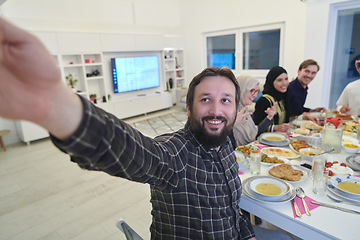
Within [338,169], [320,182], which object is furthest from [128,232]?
[338,169]

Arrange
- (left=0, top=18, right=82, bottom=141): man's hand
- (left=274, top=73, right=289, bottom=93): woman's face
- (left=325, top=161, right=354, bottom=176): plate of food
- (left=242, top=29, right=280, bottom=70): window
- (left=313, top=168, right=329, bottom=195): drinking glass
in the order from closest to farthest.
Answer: (left=0, top=18, right=82, bottom=141): man's hand < (left=313, top=168, right=329, bottom=195): drinking glass < (left=325, top=161, right=354, bottom=176): plate of food < (left=274, top=73, right=289, bottom=93): woman's face < (left=242, top=29, right=280, bottom=70): window

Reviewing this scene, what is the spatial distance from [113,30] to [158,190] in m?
5.64

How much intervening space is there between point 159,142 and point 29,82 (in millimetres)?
570

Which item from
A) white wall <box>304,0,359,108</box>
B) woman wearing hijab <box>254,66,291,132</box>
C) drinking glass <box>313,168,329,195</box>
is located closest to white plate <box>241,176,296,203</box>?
drinking glass <box>313,168,329,195</box>

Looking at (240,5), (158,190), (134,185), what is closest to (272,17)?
(240,5)

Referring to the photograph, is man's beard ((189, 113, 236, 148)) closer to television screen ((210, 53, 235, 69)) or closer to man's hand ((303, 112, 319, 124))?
man's hand ((303, 112, 319, 124))

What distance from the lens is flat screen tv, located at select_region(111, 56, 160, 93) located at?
5.70m

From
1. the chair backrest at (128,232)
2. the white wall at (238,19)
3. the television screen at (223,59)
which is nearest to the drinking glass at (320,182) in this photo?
the chair backrest at (128,232)

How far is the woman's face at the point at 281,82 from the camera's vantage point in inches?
98.9

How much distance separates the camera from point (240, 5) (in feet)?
18.8

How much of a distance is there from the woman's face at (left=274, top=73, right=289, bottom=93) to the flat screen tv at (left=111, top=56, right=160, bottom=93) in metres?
4.13

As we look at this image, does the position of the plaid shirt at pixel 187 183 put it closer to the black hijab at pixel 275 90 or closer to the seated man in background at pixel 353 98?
the black hijab at pixel 275 90

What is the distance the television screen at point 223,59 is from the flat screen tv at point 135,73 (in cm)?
172

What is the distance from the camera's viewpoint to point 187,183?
0.93 m
